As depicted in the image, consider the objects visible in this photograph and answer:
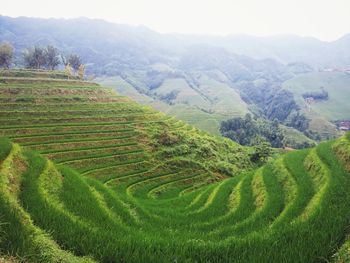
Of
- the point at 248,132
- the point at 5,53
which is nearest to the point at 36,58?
the point at 5,53

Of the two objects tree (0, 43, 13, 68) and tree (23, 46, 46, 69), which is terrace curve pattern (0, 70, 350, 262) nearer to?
tree (0, 43, 13, 68)

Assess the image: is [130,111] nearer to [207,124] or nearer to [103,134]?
[103,134]

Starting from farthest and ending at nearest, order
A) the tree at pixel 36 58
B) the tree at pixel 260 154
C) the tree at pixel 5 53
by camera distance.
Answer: the tree at pixel 36 58
the tree at pixel 5 53
the tree at pixel 260 154

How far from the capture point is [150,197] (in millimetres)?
38562

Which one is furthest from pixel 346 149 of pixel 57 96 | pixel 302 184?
pixel 57 96

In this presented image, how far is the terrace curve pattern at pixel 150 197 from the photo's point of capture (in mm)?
9500

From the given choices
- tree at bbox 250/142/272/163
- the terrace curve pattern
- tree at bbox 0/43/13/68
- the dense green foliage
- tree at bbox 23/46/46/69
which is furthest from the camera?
the dense green foliage

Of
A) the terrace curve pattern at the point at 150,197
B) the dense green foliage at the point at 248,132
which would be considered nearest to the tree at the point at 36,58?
the terrace curve pattern at the point at 150,197

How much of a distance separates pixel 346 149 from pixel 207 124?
5686 inches

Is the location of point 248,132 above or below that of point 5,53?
below

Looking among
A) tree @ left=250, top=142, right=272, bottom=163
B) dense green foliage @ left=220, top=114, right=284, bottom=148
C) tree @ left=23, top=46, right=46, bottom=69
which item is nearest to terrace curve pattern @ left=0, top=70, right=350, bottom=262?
tree @ left=250, top=142, right=272, bottom=163

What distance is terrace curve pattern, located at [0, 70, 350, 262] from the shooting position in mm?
9500

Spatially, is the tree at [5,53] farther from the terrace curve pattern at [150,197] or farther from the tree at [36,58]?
the terrace curve pattern at [150,197]

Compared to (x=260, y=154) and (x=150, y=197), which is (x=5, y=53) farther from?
(x=150, y=197)
